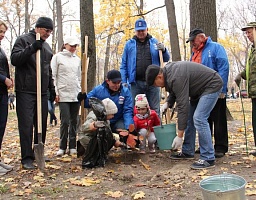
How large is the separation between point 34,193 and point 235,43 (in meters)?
39.3

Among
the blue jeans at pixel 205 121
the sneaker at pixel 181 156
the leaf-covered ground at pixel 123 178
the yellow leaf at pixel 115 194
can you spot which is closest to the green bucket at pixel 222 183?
the leaf-covered ground at pixel 123 178

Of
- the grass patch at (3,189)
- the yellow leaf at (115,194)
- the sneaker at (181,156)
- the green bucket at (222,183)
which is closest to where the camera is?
the green bucket at (222,183)

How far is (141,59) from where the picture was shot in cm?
557

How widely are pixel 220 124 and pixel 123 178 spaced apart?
A: 1.80m

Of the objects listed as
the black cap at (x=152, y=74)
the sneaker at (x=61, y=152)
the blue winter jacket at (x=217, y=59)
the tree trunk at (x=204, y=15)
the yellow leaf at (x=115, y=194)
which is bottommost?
the yellow leaf at (x=115, y=194)

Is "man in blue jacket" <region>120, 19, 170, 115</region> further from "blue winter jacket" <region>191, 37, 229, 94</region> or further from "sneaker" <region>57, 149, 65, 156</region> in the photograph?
"sneaker" <region>57, 149, 65, 156</region>

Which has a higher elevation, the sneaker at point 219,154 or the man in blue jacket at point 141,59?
the man in blue jacket at point 141,59

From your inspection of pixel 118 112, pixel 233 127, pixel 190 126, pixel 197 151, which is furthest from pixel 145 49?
pixel 233 127

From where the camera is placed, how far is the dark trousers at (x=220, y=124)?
5.00 m

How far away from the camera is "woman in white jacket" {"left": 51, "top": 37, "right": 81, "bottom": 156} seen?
216 inches

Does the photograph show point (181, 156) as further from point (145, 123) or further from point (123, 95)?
point (123, 95)

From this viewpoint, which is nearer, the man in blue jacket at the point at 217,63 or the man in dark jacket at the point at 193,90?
the man in dark jacket at the point at 193,90

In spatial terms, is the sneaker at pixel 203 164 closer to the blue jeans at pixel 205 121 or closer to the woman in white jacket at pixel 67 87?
the blue jeans at pixel 205 121

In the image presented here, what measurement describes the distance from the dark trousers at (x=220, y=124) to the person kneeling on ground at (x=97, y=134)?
1504 millimetres
